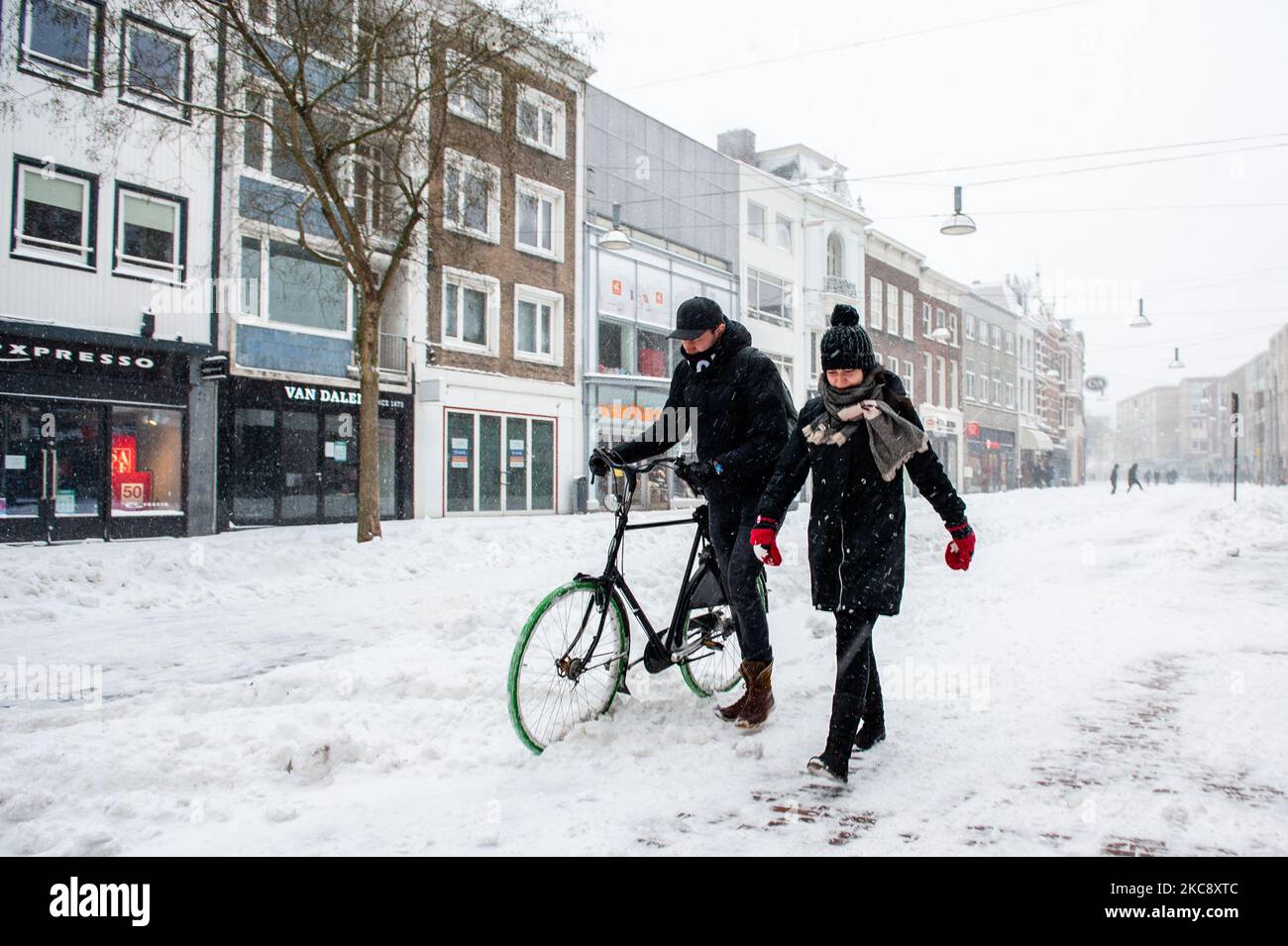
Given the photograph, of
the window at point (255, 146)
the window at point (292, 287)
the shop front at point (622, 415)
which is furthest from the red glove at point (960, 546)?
the shop front at point (622, 415)

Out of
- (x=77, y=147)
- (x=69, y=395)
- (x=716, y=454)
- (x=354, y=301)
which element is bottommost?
(x=716, y=454)

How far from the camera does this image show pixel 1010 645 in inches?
237

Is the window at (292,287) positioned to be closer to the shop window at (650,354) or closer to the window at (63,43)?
the window at (63,43)

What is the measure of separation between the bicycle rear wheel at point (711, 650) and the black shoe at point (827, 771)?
0.86 meters

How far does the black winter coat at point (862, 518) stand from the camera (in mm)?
3576

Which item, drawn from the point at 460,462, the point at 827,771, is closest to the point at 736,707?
the point at 827,771

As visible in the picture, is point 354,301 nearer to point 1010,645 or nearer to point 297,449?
point 297,449

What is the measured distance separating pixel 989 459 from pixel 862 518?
5495 cm

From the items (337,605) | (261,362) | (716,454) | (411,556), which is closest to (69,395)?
(261,362)

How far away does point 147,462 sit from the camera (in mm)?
16312

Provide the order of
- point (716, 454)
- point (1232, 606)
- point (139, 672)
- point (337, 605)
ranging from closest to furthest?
point (716, 454)
point (139, 672)
point (1232, 606)
point (337, 605)

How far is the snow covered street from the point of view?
293 centimetres
